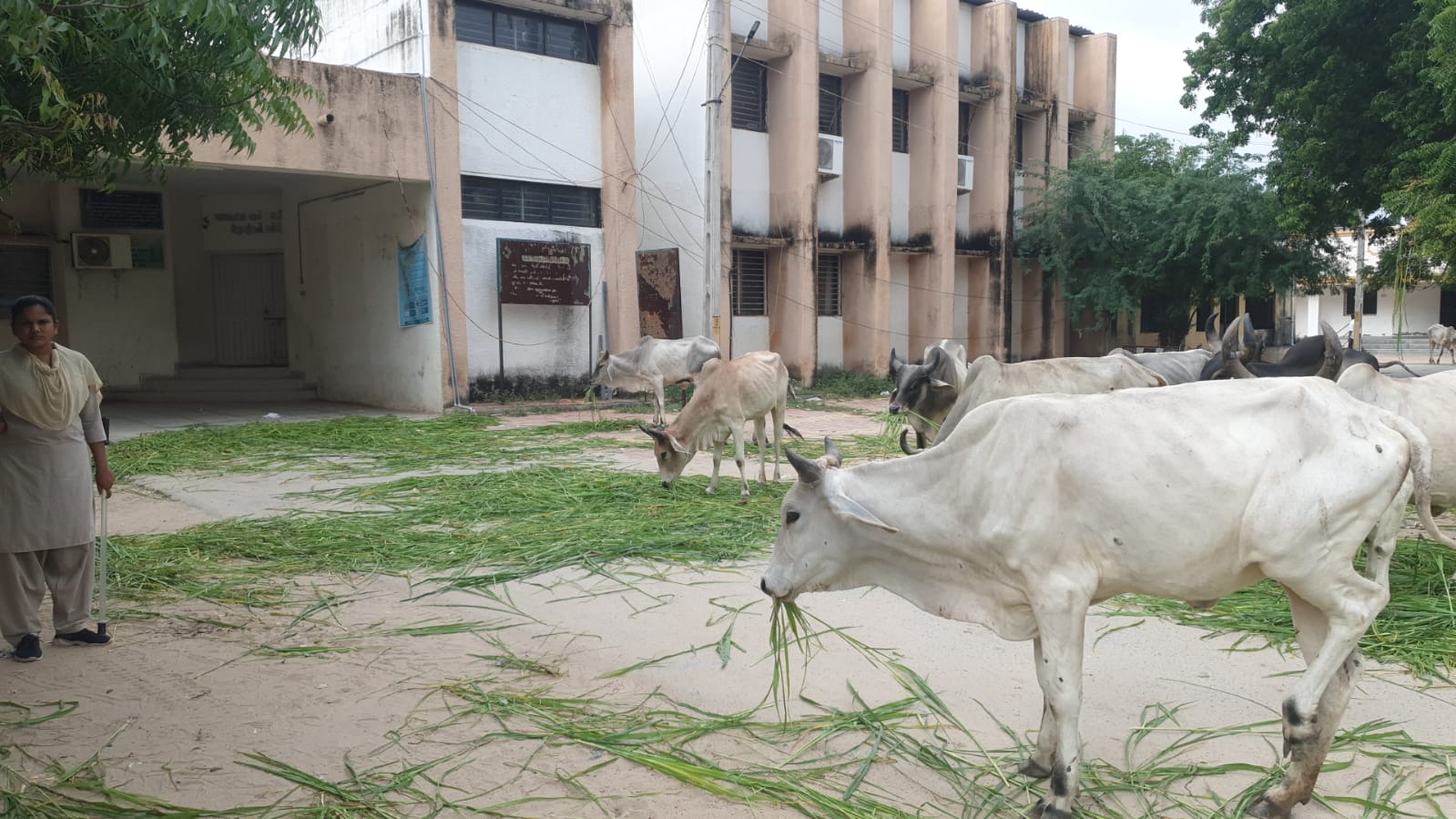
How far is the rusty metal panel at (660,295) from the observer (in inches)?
765

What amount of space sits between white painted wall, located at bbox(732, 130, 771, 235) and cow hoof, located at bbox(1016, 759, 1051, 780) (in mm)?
18433

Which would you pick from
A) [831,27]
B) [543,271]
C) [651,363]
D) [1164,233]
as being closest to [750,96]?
[831,27]

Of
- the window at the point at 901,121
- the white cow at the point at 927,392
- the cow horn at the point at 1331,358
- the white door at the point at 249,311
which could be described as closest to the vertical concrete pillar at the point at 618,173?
the white door at the point at 249,311

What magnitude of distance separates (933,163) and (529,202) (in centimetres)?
1019

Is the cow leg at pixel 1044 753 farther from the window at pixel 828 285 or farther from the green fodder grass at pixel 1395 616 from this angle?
the window at pixel 828 285

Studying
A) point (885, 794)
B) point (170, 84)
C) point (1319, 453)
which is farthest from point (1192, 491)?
point (170, 84)

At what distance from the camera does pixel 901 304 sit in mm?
24641

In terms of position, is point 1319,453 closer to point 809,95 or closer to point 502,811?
point 502,811

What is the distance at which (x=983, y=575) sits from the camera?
12.0ft

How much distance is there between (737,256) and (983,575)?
62.1 feet

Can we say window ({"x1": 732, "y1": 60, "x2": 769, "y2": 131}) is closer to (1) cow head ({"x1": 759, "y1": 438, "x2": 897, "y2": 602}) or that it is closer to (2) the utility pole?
(2) the utility pole

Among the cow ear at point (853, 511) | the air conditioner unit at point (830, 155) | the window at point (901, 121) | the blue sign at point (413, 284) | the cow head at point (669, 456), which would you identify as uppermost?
the window at point (901, 121)

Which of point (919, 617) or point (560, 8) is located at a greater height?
point (560, 8)

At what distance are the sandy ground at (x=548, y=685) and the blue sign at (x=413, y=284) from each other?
11.4m
